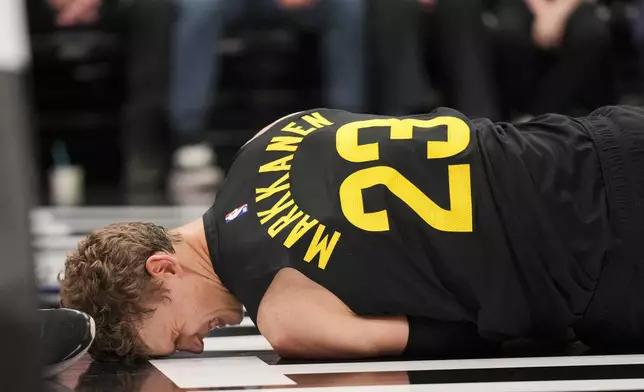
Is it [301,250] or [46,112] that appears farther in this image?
[46,112]

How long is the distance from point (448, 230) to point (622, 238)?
32 cm

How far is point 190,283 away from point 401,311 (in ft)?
1.44

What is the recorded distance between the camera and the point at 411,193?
187cm

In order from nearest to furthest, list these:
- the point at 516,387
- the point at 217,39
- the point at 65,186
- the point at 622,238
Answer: the point at 516,387, the point at 622,238, the point at 217,39, the point at 65,186

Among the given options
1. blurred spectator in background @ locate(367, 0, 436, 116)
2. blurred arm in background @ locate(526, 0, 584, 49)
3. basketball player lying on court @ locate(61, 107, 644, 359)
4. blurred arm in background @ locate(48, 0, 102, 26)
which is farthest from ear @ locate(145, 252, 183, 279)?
blurred arm in background @ locate(48, 0, 102, 26)

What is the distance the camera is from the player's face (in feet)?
6.48

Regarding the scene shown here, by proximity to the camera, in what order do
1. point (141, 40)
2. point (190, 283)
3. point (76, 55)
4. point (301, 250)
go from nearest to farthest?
point (301, 250) → point (190, 283) → point (141, 40) → point (76, 55)

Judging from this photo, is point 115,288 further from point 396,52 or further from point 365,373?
point 396,52

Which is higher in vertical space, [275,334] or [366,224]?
[366,224]

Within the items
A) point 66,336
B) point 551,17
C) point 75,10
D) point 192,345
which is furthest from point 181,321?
point 75,10

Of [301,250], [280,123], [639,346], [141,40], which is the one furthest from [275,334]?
[141,40]

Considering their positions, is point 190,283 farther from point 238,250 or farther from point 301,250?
point 301,250

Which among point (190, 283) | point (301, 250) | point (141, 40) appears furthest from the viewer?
point (141, 40)

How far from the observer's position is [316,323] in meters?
1.86
